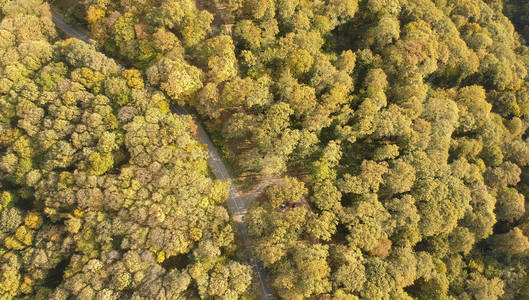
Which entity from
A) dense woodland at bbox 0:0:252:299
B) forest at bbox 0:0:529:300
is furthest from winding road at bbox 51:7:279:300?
dense woodland at bbox 0:0:252:299

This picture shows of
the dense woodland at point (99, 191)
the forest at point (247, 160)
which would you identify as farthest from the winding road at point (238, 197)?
the dense woodland at point (99, 191)

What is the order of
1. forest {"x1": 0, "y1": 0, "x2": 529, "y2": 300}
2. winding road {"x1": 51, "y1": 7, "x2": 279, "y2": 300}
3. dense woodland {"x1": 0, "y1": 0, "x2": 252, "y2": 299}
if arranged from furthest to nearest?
winding road {"x1": 51, "y1": 7, "x2": 279, "y2": 300} < forest {"x1": 0, "y1": 0, "x2": 529, "y2": 300} < dense woodland {"x1": 0, "y1": 0, "x2": 252, "y2": 299}

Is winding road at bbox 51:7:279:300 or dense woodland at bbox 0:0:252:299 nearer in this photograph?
dense woodland at bbox 0:0:252:299

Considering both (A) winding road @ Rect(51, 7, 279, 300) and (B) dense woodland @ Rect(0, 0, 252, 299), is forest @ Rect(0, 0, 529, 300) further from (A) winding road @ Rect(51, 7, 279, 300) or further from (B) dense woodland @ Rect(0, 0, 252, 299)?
(A) winding road @ Rect(51, 7, 279, 300)

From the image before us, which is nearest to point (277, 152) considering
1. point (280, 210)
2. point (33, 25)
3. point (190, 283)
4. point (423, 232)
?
point (280, 210)

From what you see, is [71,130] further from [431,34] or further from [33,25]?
[431,34]

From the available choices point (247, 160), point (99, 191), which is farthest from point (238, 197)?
point (99, 191)

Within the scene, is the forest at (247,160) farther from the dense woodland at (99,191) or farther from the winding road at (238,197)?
the winding road at (238,197)

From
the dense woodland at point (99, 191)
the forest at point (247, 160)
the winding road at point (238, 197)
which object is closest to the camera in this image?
the dense woodland at point (99, 191)

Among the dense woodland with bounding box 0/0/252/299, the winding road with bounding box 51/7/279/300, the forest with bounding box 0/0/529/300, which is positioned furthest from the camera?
the winding road with bounding box 51/7/279/300
